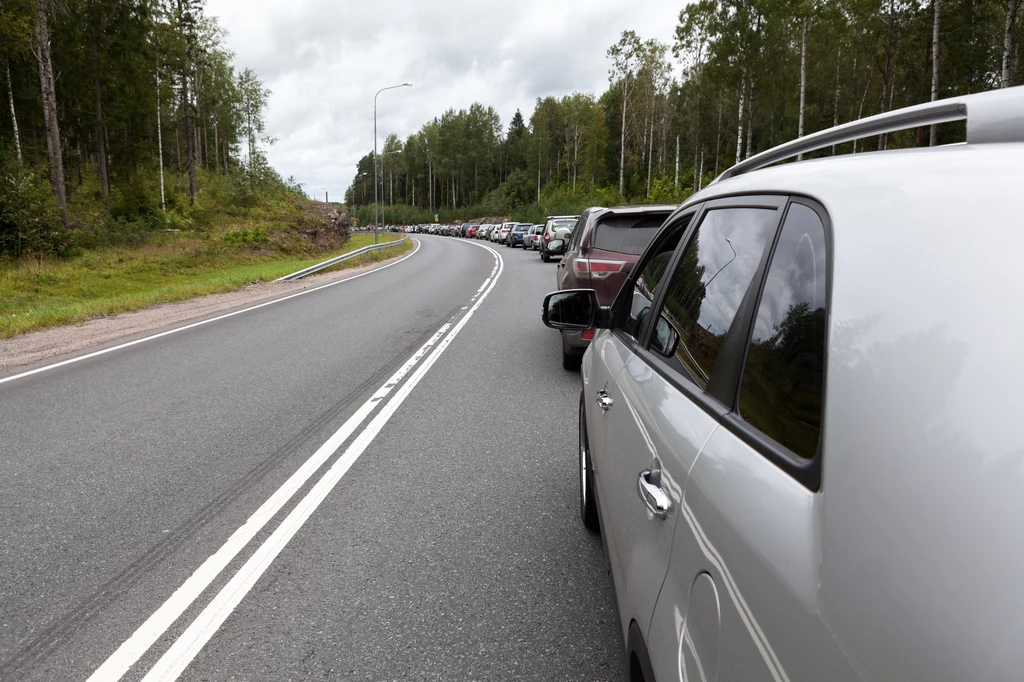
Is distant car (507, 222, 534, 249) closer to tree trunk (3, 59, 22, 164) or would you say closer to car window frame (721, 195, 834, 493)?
tree trunk (3, 59, 22, 164)

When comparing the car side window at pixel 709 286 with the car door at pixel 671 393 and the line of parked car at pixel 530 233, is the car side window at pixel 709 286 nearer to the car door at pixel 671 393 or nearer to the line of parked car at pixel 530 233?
the car door at pixel 671 393

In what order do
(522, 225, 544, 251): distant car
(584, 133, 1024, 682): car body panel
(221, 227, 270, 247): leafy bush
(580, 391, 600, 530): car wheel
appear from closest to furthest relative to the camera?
(584, 133, 1024, 682): car body panel, (580, 391, 600, 530): car wheel, (221, 227, 270, 247): leafy bush, (522, 225, 544, 251): distant car

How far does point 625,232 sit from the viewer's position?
782 cm

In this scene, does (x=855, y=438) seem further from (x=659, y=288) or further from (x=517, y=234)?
(x=517, y=234)

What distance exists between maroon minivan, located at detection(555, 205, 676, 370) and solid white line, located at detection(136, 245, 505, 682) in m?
2.79

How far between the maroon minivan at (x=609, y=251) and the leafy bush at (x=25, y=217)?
21.5 metres

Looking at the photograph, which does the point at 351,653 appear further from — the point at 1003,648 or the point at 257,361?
the point at 257,361

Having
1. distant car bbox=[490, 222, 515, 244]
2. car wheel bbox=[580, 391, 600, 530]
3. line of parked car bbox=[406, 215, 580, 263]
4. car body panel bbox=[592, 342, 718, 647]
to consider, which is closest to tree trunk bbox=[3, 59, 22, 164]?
line of parked car bbox=[406, 215, 580, 263]

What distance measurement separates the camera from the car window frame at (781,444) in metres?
1.09

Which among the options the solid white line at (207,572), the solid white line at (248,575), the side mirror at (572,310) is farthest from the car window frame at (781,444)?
the solid white line at (207,572)

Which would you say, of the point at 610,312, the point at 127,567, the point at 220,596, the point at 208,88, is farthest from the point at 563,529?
the point at 208,88

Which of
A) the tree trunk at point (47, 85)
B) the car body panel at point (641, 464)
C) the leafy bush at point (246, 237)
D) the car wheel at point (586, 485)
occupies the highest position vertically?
the tree trunk at point (47, 85)

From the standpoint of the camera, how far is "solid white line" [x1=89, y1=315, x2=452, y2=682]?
2670mm

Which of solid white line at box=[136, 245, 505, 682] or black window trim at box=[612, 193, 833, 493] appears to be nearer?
black window trim at box=[612, 193, 833, 493]
